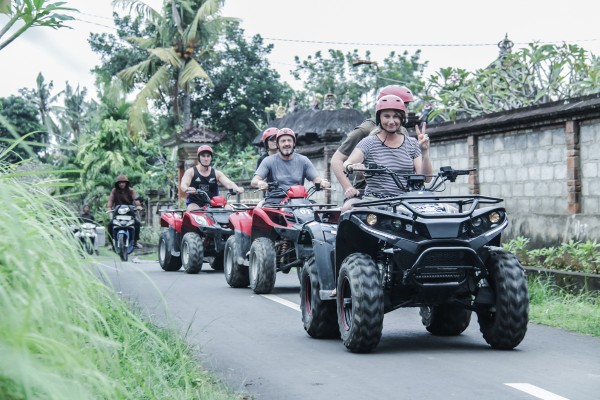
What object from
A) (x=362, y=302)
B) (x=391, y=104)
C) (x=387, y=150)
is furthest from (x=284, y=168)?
(x=362, y=302)

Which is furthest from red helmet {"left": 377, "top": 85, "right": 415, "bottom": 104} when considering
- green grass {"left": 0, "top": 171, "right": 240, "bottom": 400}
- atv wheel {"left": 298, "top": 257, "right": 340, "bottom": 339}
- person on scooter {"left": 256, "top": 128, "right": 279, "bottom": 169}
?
green grass {"left": 0, "top": 171, "right": 240, "bottom": 400}

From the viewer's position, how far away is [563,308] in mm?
10641

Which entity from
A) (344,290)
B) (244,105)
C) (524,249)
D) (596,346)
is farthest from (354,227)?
(244,105)

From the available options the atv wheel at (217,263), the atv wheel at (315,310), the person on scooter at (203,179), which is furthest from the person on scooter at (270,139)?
the atv wheel at (315,310)

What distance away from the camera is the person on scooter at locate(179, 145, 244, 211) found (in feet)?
54.7

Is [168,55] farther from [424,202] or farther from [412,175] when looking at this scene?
[424,202]

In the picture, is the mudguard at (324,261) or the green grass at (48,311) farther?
the mudguard at (324,261)

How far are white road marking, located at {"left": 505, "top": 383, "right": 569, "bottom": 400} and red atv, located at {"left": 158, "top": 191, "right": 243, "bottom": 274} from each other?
31.9 feet

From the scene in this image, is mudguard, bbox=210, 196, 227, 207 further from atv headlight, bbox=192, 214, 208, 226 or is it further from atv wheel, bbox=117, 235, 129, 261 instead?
atv wheel, bbox=117, 235, 129, 261

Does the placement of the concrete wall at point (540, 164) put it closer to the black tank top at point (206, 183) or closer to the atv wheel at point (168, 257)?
the black tank top at point (206, 183)

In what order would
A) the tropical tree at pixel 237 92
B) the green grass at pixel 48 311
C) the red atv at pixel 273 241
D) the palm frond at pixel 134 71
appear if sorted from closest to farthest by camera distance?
1. the green grass at pixel 48 311
2. the red atv at pixel 273 241
3. the palm frond at pixel 134 71
4. the tropical tree at pixel 237 92

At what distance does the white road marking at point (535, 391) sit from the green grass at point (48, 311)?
3448mm

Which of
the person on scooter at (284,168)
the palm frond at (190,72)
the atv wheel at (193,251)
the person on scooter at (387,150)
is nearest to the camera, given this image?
the person on scooter at (387,150)

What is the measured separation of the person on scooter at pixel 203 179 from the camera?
16.7 m
